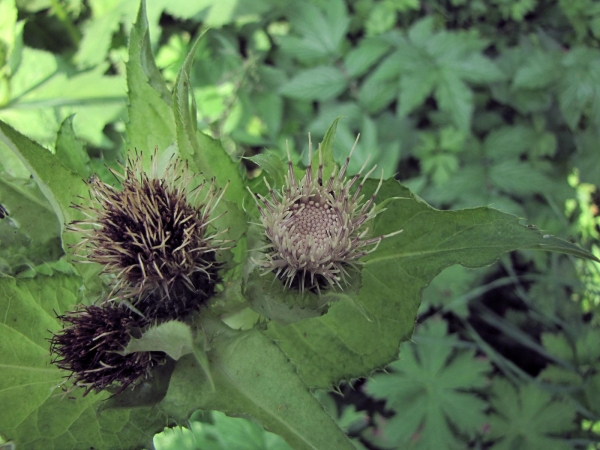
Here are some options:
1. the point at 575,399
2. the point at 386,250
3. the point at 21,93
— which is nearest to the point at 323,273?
the point at 386,250

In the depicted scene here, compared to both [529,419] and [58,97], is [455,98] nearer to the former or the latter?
[529,419]

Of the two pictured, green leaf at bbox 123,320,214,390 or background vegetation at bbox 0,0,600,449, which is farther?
background vegetation at bbox 0,0,600,449

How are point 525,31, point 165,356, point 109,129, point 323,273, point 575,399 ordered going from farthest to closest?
1. point 525,31
2. point 109,129
3. point 575,399
4. point 165,356
5. point 323,273

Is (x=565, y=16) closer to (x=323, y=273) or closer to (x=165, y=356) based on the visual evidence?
(x=323, y=273)

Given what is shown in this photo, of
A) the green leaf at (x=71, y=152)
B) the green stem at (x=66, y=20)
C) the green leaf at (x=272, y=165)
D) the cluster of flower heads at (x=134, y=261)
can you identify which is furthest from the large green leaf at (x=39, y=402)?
the green stem at (x=66, y=20)

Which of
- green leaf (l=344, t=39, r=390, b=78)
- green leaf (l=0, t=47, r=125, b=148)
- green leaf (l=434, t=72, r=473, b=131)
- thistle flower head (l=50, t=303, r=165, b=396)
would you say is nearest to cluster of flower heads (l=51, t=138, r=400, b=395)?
thistle flower head (l=50, t=303, r=165, b=396)

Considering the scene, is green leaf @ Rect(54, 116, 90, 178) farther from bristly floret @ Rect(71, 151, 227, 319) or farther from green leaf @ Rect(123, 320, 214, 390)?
green leaf @ Rect(123, 320, 214, 390)
